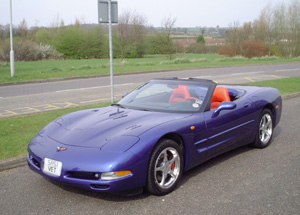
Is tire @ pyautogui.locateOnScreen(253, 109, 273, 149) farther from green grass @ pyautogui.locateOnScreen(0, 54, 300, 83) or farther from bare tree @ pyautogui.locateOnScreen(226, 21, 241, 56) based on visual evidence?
bare tree @ pyautogui.locateOnScreen(226, 21, 241, 56)

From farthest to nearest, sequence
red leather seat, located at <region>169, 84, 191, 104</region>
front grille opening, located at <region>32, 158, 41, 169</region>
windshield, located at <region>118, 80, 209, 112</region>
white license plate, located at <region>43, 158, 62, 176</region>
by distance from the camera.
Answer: red leather seat, located at <region>169, 84, 191, 104</region>, windshield, located at <region>118, 80, 209, 112</region>, front grille opening, located at <region>32, 158, 41, 169</region>, white license plate, located at <region>43, 158, 62, 176</region>

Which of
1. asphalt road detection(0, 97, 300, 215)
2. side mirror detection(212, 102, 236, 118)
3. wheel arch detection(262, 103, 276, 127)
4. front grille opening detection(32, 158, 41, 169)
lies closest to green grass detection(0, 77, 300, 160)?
asphalt road detection(0, 97, 300, 215)

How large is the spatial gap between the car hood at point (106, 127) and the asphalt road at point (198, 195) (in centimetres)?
59

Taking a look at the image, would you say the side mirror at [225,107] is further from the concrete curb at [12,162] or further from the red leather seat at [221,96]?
the concrete curb at [12,162]

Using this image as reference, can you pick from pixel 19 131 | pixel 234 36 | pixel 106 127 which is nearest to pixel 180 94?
pixel 106 127

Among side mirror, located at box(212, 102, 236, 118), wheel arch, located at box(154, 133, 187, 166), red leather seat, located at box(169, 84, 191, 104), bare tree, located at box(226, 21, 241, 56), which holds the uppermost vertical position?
bare tree, located at box(226, 21, 241, 56)

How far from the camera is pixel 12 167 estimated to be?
4754 mm

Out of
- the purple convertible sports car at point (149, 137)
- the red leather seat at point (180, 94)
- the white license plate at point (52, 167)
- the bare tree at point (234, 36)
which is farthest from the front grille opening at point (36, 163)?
the bare tree at point (234, 36)

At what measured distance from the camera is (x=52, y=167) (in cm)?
352

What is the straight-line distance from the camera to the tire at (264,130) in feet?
18.1

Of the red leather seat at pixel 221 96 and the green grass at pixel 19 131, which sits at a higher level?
the red leather seat at pixel 221 96

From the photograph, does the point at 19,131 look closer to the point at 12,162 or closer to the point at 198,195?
the point at 12,162

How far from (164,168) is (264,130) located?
2.60 m

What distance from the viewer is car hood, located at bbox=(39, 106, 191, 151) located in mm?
3652
